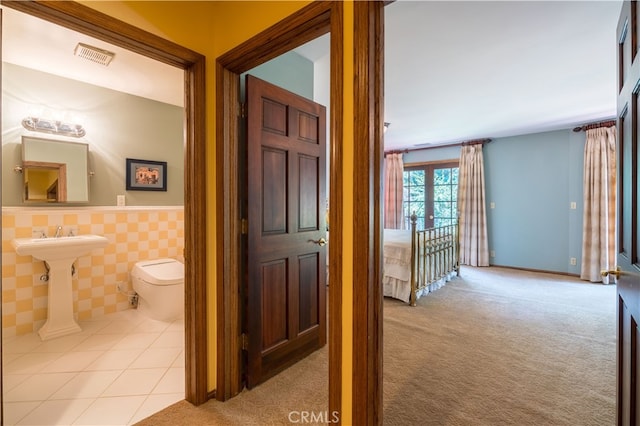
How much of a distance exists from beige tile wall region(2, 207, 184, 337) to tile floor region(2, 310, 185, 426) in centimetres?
20

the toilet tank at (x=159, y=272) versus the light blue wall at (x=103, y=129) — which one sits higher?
the light blue wall at (x=103, y=129)

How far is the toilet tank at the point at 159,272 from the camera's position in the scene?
8.85ft

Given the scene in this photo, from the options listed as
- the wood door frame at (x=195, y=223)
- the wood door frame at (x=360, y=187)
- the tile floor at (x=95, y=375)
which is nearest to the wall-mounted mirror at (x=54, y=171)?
the tile floor at (x=95, y=375)

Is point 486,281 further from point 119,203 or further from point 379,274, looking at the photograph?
point 119,203

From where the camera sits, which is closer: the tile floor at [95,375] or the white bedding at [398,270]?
the tile floor at [95,375]

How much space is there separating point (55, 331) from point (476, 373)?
11.4 ft

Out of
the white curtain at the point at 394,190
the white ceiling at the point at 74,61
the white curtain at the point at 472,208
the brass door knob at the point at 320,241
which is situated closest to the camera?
the white ceiling at the point at 74,61

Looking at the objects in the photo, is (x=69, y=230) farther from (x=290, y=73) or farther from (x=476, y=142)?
(x=476, y=142)

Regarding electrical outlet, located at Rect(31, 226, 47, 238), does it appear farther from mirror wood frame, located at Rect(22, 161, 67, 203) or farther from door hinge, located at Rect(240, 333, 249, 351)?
door hinge, located at Rect(240, 333, 249, 351)

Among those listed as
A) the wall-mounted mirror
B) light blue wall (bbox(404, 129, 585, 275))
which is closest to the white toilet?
the wall-mounted mirror

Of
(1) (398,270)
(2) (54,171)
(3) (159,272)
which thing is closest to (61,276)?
(3) (159,272)

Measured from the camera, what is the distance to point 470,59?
8.41 feet

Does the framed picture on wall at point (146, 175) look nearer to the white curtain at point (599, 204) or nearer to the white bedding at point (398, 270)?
the white bedding at point (398, 270)

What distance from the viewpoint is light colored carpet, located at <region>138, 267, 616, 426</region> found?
5.43 ft
